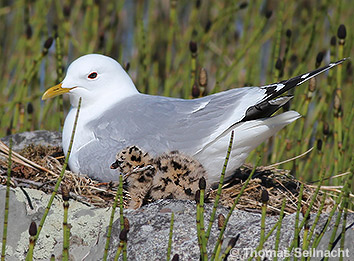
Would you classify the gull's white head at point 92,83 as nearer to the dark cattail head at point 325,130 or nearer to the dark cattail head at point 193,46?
the dark cattail head at point 193,46

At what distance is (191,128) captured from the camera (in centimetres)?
314

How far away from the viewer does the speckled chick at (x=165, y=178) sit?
295cm

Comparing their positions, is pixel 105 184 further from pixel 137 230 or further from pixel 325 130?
pixel 325 130

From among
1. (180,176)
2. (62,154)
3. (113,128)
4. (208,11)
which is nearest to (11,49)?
(208,11)

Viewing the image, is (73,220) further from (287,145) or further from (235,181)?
(287,145)

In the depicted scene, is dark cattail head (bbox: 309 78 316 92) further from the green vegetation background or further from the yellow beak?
the yellow beak

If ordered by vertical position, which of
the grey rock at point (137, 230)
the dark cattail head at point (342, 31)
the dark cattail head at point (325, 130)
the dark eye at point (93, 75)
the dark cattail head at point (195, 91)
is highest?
the dark cattail head at point (342, 31)

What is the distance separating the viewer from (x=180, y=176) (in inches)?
116

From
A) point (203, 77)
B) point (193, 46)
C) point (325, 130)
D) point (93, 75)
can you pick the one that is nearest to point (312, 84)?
point (325, 130)

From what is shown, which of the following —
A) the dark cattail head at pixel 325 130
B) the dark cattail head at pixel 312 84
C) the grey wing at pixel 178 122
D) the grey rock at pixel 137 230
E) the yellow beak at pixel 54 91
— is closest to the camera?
the grey rock at pixel 137 230

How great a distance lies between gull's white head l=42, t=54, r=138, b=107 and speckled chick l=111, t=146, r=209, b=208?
2.74 ft

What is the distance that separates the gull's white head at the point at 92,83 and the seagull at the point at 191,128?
0.72 ft

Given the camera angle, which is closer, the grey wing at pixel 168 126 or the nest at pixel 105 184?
the nest at pixel 105 184

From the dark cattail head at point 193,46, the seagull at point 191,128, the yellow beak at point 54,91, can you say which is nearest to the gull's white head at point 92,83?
the yellow beak at point 54,91
